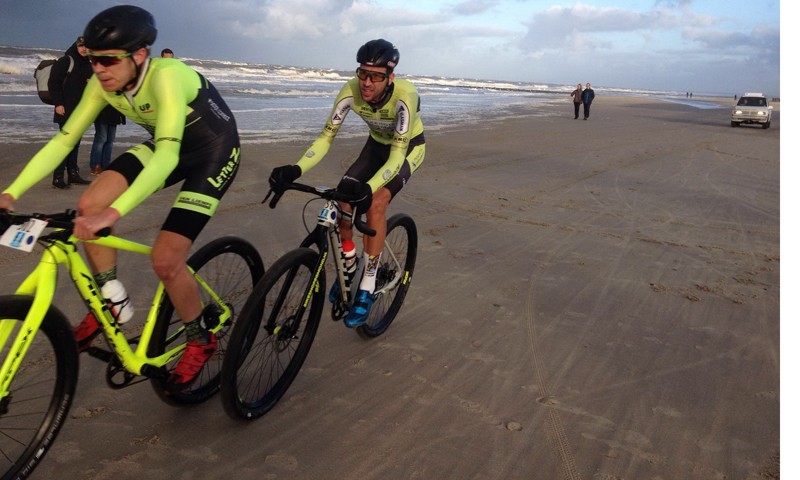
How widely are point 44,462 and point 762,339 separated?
16.5 feet

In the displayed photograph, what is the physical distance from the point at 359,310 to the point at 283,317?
75cm

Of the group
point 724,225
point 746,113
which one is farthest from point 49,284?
point 746,113

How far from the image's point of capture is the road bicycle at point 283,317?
3010 mm

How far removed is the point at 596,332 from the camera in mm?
4727

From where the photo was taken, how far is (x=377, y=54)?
4027 mm

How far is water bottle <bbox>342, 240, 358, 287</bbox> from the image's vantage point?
4055 millimetres

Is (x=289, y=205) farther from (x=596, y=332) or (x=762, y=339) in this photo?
(x=762, y=339)

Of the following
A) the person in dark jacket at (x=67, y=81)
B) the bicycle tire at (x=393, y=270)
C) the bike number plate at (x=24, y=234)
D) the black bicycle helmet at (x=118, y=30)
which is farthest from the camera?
the person in dark jacket at (x=67, y=81)

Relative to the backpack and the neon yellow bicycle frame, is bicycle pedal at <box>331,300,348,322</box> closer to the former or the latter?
the neon yellow bicycle frame

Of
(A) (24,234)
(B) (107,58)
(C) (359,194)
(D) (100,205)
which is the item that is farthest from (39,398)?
(C) (359,194)

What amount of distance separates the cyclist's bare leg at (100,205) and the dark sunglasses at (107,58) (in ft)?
1.90

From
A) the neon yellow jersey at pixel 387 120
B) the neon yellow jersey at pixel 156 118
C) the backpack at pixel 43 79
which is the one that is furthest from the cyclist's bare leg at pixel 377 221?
the backpack at pixel 43 79

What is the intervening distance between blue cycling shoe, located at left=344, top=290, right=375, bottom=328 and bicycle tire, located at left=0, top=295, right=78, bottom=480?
6.14 feet

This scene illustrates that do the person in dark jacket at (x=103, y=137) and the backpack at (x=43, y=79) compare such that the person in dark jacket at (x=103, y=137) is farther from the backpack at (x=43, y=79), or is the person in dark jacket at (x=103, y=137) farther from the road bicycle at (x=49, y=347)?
the road bicycle at (x=49, y=347)
